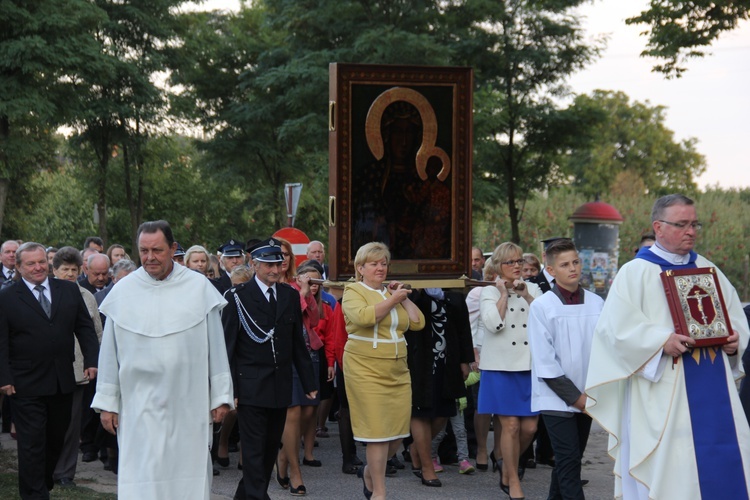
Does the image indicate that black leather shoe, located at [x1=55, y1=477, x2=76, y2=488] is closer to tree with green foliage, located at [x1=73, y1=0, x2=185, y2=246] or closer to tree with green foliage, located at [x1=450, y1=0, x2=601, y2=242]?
tree with green foliage, located at [x1=450, y1=0, x2=601, y2=242]

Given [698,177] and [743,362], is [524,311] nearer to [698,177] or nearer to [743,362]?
[743,362]

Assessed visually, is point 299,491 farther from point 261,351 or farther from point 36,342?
point 36,342

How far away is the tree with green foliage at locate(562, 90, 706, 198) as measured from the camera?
208 ft

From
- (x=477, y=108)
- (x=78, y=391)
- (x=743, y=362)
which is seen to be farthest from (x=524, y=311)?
(x=477, y=108)

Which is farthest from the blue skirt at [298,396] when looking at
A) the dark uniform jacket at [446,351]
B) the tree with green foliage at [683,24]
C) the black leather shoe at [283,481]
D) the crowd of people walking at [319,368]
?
the tree with green foliage at [683,24]

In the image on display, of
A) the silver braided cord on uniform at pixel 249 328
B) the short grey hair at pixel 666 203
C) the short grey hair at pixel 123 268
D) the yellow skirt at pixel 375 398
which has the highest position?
the short grey hair at pixel 666 203

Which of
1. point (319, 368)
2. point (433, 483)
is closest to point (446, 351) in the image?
point (433, 483)

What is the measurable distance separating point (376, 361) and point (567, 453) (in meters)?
1.66

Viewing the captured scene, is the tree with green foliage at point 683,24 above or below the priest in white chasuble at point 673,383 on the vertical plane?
above

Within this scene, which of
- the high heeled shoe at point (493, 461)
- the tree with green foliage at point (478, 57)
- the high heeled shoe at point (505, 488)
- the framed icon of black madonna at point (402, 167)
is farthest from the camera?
the tree with green foliage at point (478, 57)

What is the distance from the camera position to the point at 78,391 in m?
9.90

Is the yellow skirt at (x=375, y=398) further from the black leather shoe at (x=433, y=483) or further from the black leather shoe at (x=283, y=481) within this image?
the black leather shoe at (x=283, y=481)

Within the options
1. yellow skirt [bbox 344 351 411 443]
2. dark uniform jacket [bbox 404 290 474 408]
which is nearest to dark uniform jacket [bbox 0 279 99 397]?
yellow skirt [bbox 344 351 411 443]

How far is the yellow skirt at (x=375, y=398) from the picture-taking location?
830 centimetres
